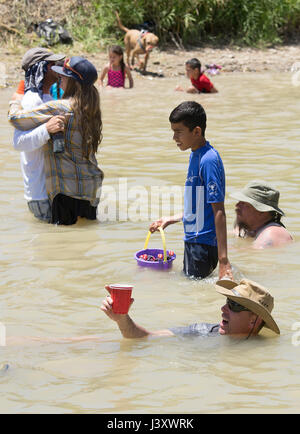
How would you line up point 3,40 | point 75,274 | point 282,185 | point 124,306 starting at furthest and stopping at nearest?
point 3,40 < point 282,185 < point 75,274 < point 124,306

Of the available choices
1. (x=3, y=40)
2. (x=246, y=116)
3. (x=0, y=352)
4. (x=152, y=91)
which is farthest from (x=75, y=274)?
(x=3, y=40)

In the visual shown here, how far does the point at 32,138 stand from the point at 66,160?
399mm

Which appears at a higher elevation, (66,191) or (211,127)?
(66,191)

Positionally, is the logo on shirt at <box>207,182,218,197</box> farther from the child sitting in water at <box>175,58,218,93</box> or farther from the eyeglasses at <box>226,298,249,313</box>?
the child sitting in water at <box>175,58,218,93</box>

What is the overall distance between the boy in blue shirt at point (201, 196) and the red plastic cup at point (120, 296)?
123 cm

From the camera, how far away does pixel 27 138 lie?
658 cm

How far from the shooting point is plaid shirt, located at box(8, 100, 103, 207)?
6.66 meters

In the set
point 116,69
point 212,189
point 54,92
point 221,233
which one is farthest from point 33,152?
point 116,69

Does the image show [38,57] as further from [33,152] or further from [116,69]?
[116,69]

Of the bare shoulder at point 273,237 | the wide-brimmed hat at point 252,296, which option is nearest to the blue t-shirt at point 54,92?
the bare shoulder at point 273,237

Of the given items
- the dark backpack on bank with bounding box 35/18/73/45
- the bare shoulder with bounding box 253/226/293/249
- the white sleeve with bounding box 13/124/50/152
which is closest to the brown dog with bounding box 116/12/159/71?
the dark backpack on bank with bounding box 35/18/73/45
